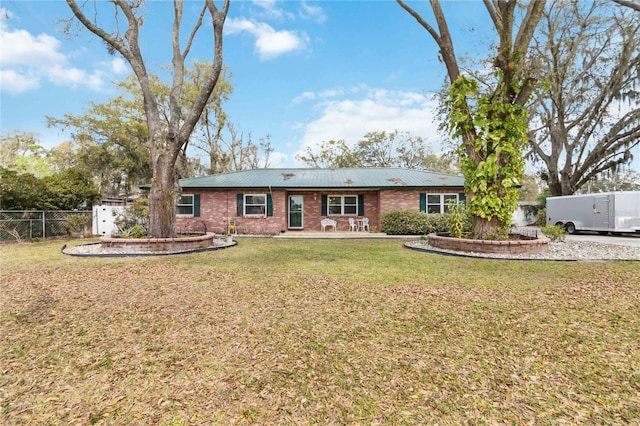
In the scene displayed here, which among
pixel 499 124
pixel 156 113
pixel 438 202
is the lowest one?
pixel 438 202

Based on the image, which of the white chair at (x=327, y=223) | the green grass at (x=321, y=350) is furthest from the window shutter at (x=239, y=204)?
the green grass at (x=321, y=350)

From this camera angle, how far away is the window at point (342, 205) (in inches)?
637

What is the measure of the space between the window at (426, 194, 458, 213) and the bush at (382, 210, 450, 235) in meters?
0.94

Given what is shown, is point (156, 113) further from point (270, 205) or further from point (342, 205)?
point (342, 205)

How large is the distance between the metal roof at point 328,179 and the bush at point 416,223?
1528 millimetres

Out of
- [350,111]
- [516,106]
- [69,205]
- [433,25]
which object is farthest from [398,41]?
[69,205]

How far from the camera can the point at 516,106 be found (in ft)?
28.0

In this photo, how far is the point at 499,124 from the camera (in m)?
8.53

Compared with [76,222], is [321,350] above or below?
below

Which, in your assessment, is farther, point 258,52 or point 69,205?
point 258,52

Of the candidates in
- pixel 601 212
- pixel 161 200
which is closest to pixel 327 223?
pixel 161 200

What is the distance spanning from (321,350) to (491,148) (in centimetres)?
852

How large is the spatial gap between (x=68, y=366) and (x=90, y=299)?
2199 millimetres

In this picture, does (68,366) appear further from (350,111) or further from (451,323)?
(350,111)
